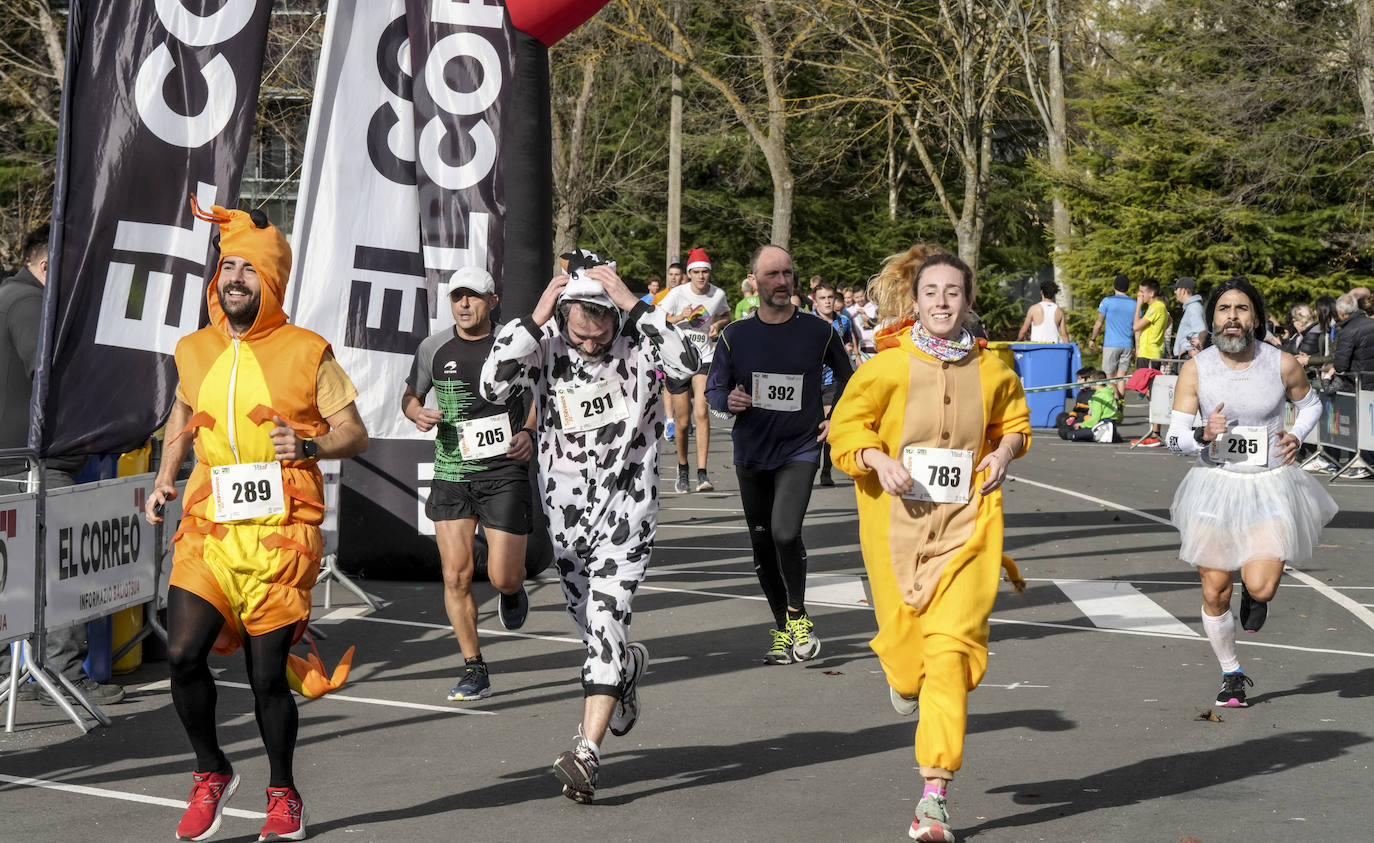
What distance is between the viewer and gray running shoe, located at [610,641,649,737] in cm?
654

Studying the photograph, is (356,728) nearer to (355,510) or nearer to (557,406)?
(557,406)

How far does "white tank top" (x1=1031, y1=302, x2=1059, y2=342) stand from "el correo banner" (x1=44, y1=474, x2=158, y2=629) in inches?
744

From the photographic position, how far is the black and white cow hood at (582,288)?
6453 millimetres

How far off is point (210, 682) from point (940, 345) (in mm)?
2678

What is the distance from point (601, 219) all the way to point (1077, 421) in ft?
98.0

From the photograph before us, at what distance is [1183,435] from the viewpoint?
26.3 ft

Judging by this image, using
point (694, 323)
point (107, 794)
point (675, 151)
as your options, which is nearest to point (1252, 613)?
point (107, 794)

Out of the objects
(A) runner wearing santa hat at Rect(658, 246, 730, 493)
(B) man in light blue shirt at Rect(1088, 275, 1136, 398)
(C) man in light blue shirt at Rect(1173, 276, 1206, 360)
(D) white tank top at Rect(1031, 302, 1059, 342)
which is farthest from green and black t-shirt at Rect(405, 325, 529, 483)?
(B) man in light blue shirt at Rect(1088, 275, 1136, 398)

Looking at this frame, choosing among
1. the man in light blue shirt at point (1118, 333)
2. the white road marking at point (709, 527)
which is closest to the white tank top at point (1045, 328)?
the man in light blue shirt at point (1118, 333)

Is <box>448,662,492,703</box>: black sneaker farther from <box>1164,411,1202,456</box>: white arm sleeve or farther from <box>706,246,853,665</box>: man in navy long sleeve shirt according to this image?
<box>1164,411,1202,456</box>: white arm sleeve

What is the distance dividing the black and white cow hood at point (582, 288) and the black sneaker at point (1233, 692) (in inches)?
132

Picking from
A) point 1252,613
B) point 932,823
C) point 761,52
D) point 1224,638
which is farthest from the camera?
point 761,52

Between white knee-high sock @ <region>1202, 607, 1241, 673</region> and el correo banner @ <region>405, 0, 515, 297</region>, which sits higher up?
el correo banner @ <region>405, 0, 515, 297</region>

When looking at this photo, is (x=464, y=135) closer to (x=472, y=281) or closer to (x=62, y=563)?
(x=472, y=281)
